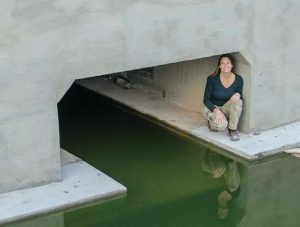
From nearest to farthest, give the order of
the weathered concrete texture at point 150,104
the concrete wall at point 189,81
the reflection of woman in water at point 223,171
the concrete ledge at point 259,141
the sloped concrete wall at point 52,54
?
the sloped concrete wall at point 52,54 < the reflection of woman in water at point 223,171 < the concrete ledge at point 259,141 < the concrete wall at point 189,81 < the weathered concrete texture at point 150,104

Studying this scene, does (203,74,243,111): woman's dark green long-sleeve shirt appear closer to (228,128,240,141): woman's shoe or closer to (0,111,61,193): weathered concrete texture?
(228,128,240,141): woman's shoe

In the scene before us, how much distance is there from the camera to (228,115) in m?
7.86

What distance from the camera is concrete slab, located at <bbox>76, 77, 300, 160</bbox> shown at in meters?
7.66

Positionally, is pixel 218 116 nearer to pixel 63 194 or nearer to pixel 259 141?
pixel 259 141

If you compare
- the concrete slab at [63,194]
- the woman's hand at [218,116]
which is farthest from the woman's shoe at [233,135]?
the concrete slab at [63,194]

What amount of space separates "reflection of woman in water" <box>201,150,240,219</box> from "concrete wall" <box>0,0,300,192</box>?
4.12 ft

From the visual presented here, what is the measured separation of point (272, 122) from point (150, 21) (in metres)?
2.32

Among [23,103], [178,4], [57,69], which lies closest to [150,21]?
[178,4]

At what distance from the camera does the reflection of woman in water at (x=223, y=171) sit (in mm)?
6834

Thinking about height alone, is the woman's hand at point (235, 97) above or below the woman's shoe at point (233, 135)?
above

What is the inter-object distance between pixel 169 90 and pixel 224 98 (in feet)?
5.19

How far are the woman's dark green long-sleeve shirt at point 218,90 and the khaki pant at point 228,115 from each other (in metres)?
0.07

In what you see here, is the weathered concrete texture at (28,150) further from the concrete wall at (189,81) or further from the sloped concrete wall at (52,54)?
the concrete wall at (189,81)

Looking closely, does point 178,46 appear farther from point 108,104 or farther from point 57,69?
point 108,104
